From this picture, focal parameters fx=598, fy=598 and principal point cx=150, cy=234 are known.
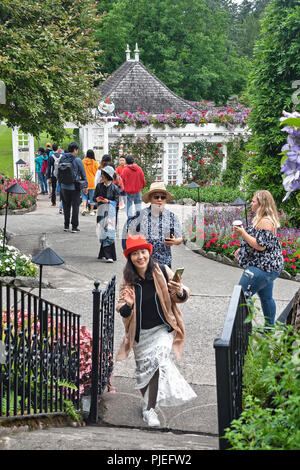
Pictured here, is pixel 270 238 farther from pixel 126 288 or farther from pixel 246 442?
pixel 246 442

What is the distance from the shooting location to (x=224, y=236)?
11.9 meters

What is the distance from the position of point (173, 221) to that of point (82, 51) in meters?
5.78

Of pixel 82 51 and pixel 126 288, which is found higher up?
pixel 82 51

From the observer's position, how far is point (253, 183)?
1259cm

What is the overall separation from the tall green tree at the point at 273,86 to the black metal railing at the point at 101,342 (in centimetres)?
742

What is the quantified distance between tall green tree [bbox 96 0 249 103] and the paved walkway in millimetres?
24909

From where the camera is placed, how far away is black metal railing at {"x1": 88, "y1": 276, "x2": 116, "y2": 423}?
472 centimetres

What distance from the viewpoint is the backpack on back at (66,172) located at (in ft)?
40.5

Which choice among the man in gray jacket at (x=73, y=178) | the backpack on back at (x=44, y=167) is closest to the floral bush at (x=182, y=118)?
the backpack on back at (x=44, y=167)

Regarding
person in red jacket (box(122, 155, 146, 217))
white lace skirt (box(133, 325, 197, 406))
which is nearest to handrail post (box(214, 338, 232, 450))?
white lace skirt (box(133, 325, 197, 406))

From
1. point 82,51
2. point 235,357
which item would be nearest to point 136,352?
point 235,357

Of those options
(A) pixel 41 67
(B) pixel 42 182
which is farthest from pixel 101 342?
(B) pixel 42 182

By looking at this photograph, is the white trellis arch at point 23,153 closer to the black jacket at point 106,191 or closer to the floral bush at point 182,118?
the floral bush at point 182,118
